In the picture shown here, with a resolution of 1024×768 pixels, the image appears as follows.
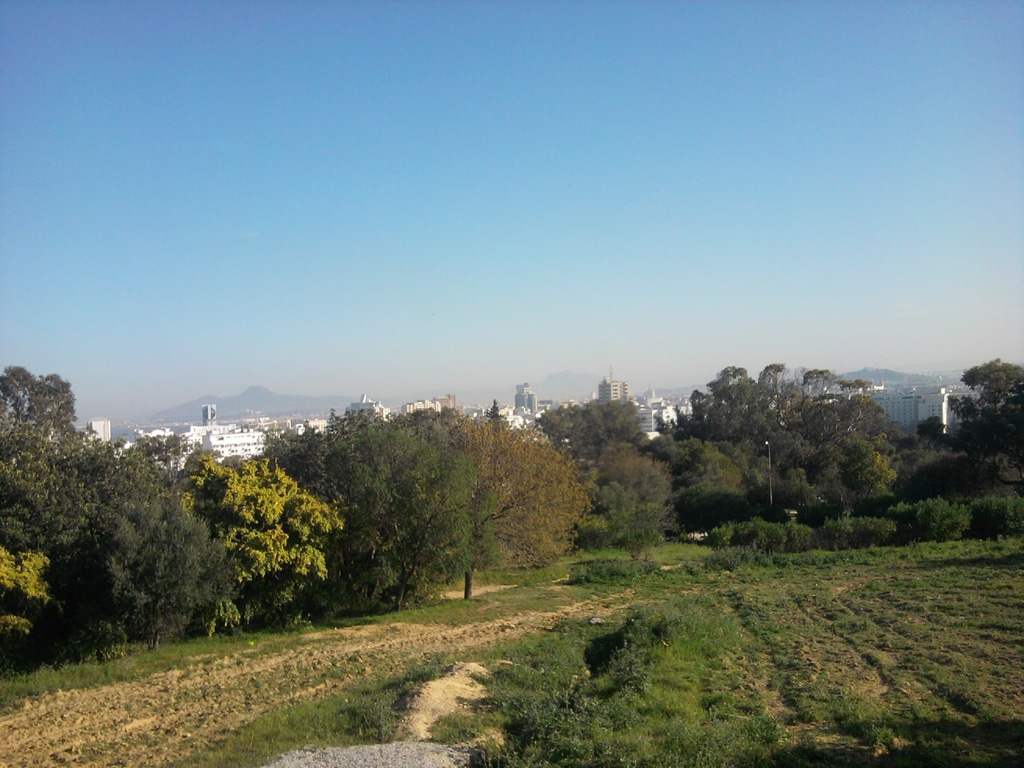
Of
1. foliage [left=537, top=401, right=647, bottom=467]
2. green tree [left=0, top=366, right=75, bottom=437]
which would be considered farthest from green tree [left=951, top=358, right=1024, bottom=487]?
green tree [left=0, top=366, right=75, bottom=437]

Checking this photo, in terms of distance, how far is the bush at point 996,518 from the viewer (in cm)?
2647

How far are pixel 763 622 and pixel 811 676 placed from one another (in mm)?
4096

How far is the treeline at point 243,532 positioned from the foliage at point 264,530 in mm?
38

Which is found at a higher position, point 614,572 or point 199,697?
point 199,697

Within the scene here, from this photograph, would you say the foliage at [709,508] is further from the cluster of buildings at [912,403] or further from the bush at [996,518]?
the cluster of buildings at [912,403]

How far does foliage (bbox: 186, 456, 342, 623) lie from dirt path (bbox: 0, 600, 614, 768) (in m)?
1.96

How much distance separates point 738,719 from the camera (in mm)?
9516

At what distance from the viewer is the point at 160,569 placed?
608 inches

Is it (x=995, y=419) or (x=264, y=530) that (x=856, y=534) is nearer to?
(x=995, y=419)

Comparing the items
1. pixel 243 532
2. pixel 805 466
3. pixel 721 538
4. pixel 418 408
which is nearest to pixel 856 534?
pixel 721 538

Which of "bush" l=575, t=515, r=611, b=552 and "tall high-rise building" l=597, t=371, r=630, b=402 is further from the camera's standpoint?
"tall high-rise building" l=597, t=371, r=630, b=402

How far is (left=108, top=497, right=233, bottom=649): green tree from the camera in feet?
50.6

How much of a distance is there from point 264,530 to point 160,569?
10.7ft

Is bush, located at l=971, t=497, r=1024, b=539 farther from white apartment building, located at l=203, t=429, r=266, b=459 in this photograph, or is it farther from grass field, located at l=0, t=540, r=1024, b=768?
white apartment building, located at l=203, t=429, r=266, b=459
